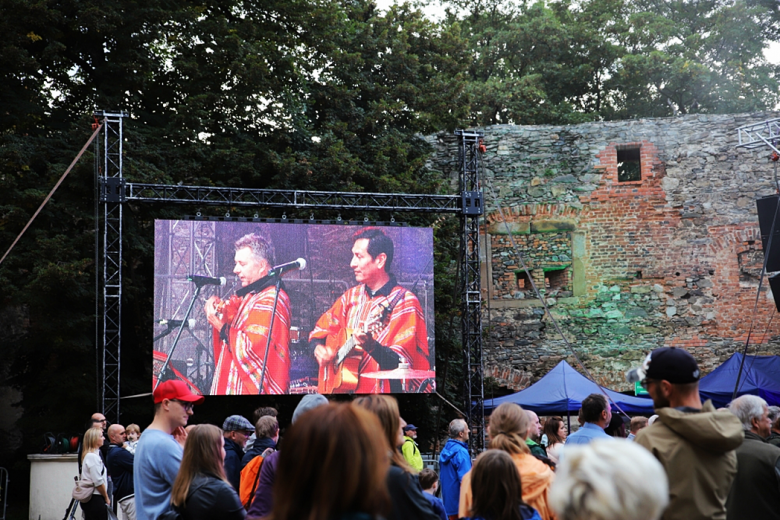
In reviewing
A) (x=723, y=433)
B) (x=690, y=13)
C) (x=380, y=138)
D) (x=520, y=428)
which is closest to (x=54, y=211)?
(x=380, y=138)

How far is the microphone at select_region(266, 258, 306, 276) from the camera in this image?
480 inches

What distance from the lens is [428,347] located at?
1258 cm

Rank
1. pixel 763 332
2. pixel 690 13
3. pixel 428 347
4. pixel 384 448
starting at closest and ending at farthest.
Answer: pixel 384 448 → pixel 428 347 → pixel 763 332 → pixel 690 13

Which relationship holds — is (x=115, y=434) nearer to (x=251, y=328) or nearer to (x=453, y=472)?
(x=453, y=472)

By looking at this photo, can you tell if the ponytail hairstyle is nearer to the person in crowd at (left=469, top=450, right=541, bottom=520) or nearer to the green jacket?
the person in crowd at (left=469, top=450, right=541, bottom=520)

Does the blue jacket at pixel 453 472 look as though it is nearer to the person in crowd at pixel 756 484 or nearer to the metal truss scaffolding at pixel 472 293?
the person in crowd at pixel 756 484

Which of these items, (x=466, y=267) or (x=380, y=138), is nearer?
(x=466, y=267)

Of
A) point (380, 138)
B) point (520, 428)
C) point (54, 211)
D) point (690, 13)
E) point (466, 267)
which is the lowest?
point (520, 428)

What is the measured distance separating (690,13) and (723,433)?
1004 inches

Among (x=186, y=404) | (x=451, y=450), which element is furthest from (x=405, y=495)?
(x=451, y=450)

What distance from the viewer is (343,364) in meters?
12.2

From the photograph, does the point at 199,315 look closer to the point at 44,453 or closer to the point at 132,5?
the point at 44,453

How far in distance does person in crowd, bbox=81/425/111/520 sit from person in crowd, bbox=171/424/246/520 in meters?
3.41

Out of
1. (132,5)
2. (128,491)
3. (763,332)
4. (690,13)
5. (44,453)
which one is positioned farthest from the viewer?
(690,13)
